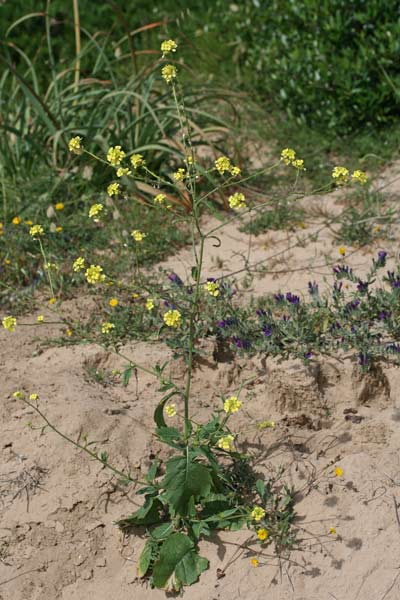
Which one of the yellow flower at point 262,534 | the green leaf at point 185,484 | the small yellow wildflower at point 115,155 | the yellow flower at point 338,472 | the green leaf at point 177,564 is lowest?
the green leaf at point 177,564

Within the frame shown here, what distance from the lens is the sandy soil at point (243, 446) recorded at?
262 centimetres

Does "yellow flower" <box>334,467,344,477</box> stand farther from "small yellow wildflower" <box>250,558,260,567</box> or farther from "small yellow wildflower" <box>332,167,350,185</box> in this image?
"small yellow wildflower" <box>332,167,350,185</box>

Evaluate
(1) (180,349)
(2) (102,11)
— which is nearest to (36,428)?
(1) (180,349)

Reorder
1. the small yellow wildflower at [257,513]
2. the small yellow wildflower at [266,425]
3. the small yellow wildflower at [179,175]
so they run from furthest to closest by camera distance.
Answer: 1. the small yellow wildflower at [266,425]
2. the small yellow wildflower at [179,175]
3. the small yellow wildflower at [257,513]

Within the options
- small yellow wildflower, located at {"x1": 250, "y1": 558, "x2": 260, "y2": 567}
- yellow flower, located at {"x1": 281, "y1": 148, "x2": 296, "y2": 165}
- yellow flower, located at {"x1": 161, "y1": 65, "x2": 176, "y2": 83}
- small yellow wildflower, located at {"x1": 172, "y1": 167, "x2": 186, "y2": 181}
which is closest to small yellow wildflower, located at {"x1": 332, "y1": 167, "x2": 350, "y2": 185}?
yellow flower, located at {"x1": 281, "y1": 148, "x2": 296, "y2": 165}

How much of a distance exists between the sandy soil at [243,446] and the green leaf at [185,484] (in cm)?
23

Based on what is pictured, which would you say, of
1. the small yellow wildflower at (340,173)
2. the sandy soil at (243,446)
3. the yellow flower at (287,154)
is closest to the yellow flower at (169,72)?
the yellow flower at (287,154)

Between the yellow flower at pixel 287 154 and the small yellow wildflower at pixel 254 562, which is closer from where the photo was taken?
the small yellow wildflower at pixel 254 562

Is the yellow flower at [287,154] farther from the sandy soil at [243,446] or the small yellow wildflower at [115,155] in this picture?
the sandy soil at [243,446]

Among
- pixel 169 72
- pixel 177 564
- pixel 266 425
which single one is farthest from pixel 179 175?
pixel 177 564

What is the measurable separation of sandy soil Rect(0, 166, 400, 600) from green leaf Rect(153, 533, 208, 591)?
4cm

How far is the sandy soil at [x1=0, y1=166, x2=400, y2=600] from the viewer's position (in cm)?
262

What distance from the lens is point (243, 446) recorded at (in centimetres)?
306

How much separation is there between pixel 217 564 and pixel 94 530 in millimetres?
475
